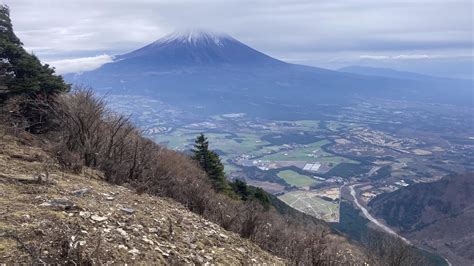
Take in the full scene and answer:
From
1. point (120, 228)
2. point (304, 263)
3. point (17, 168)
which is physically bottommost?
point (304, 263)

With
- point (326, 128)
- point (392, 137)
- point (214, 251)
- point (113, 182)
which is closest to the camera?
point (214, 251)

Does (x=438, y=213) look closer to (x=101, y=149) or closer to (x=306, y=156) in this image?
(x=101, y=149)

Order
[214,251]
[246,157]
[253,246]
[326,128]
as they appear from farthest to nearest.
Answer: [326,128] < [246,157] < [253,246] < [214,251]

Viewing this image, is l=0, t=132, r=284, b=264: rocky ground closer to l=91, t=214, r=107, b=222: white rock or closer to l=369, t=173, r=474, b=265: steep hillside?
l=91, t=214, r=107, b=222: white rock

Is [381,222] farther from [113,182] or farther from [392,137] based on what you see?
[392,137]

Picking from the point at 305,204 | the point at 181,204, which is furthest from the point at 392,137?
the point at 181,204

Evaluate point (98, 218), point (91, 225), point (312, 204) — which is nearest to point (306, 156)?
point (312, 204)
